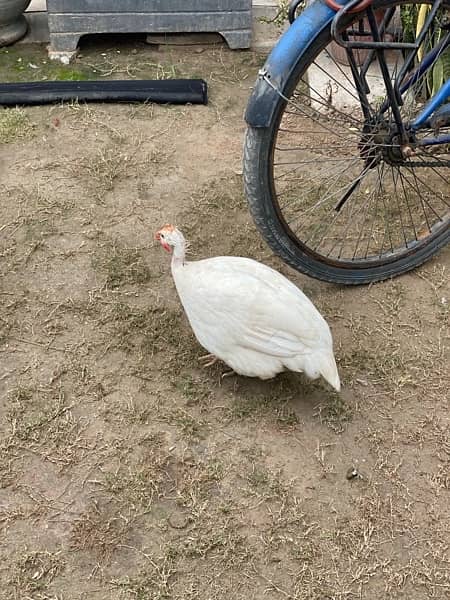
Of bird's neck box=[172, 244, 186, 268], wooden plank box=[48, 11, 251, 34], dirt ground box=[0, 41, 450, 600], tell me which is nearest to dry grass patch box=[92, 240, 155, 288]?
dirt ground box=[0, 41, 450, 600]

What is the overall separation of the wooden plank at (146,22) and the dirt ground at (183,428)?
1526mm

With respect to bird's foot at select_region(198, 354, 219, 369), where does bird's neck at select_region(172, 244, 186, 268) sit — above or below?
above

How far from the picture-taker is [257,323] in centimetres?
272

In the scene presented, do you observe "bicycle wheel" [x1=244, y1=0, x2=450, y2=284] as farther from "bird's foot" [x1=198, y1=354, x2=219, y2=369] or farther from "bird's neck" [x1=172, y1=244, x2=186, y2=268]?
"bird's foot" [x1=198, y1=354, x2=219, y2=369]

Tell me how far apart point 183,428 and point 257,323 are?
0.50 meters

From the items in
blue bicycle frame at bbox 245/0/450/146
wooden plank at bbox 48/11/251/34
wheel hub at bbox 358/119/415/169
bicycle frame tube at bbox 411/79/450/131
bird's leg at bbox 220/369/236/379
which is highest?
blue bicycle frame at bbox 245/0/450/146

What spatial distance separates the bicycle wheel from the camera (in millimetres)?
2994

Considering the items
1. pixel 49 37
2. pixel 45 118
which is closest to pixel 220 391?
pixel 45 118

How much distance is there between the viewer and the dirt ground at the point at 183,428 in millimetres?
2414

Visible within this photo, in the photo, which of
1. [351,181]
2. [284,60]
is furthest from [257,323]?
[351,181]

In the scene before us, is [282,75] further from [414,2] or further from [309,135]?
[309,135]

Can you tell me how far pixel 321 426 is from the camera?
2.84 meters

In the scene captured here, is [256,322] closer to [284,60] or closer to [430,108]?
[284,60]

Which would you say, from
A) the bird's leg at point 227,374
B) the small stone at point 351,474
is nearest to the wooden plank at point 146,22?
the bird's leg at point 227,374
